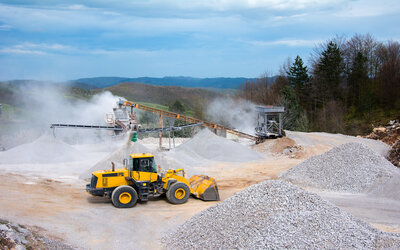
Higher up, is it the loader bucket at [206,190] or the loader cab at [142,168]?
the loader cab at [142,168]

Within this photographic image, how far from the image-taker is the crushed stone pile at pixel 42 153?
21750 mm

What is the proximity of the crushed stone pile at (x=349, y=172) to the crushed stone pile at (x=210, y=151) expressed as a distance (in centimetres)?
635

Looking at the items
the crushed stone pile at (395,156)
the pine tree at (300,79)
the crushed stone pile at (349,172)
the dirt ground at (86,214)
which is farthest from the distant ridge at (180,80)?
the dirt ground at (86,214)

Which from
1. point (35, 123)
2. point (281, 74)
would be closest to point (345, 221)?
point (35, 123)

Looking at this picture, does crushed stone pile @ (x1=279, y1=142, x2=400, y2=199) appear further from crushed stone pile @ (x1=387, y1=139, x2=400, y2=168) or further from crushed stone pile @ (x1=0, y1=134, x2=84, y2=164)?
crushed stone pile @ (x1=0, y1=134, x2=84, y2=164)

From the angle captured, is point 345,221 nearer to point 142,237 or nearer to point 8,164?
point 142,237

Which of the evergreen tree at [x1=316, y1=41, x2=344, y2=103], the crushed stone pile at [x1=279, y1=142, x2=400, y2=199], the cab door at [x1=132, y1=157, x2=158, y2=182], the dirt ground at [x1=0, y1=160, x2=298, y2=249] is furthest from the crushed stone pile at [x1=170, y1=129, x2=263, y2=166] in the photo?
the evergreen tree at [x1=316, y1=41, x2=344, y2=103]

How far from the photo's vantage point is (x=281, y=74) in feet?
171

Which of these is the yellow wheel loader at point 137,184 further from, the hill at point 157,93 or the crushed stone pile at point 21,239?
the hill at point 157,93

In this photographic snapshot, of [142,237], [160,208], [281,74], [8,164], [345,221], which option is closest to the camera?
[345,221]

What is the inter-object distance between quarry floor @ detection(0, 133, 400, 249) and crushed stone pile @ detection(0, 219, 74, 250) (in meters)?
0.54

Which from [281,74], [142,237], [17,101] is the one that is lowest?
[142,237]

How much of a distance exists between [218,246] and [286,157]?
59.3 ft

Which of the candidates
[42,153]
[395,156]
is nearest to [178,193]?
[42,153]
